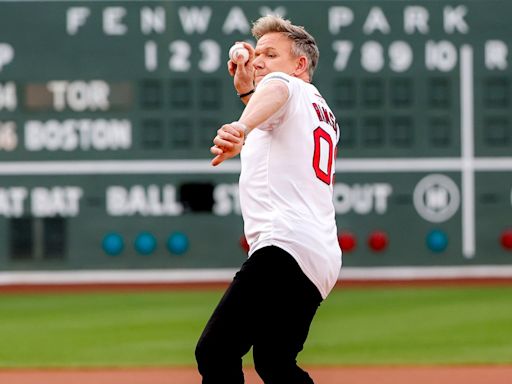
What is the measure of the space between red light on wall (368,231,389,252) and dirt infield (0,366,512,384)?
4.43 meters

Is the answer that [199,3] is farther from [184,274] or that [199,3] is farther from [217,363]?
[217,363]

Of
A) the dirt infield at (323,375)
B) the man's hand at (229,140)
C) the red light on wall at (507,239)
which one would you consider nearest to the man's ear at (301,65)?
the man's hand at (229,140)

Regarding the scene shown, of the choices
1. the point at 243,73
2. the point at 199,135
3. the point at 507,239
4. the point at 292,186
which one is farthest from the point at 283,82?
the point at 507,239

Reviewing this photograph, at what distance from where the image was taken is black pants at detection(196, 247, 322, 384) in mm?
3600

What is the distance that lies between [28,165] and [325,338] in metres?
4.22

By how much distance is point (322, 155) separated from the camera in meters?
3.78

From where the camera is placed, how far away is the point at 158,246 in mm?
11172

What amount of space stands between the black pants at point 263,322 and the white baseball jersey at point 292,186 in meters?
0.05

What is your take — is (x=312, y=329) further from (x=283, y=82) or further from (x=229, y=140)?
(x=229, y=140)

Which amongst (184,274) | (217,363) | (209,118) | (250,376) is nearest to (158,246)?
→ (184,274)

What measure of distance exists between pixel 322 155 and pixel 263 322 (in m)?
0.58

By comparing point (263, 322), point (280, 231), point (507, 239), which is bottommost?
point (507, 239)

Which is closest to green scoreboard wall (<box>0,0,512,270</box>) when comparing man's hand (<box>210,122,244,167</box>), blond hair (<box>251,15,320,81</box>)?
blond hair (<box>251,15,320,81</box>)

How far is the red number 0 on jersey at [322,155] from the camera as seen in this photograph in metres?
3.75
